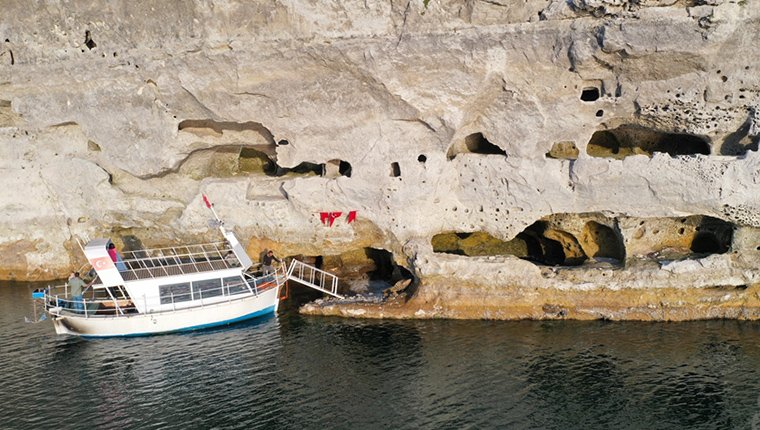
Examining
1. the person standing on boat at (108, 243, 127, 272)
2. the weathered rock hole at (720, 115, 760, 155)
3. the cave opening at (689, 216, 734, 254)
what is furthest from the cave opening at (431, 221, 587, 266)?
the person standing on boat at (108, 243, 127, 272)

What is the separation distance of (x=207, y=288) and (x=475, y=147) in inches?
415

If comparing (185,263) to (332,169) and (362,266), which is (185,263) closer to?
(332,169)

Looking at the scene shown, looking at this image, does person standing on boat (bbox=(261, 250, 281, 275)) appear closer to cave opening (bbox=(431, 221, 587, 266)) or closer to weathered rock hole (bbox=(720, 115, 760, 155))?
cave opening (bbox=(431, 221, 587, 266))

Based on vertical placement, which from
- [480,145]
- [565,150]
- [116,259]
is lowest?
[116,259]

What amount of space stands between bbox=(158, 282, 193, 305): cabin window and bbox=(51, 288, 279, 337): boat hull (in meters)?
0.48

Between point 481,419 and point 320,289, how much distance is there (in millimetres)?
9402

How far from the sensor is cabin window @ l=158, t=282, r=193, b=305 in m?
21.2

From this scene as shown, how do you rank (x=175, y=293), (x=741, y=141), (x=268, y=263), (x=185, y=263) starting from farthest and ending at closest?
(x=268, y=263)
(x=185, y=263)
(x=175, y=293)
(x=741, y=141)

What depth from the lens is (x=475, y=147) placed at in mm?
24016

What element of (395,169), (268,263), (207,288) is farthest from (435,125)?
(207,288)

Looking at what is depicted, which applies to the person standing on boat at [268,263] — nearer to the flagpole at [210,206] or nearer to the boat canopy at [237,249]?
the boat canopy at [237,249]

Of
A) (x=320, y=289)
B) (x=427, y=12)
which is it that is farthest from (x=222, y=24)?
(x=320, y=289)

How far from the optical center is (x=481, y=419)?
15.1 m

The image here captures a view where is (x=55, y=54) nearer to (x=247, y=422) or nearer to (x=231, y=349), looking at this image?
(x=231, y=349)
